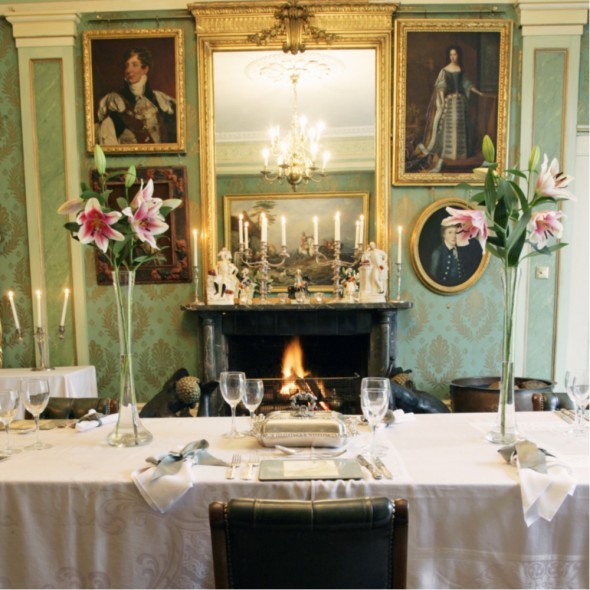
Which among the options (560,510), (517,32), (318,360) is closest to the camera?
(560,510)

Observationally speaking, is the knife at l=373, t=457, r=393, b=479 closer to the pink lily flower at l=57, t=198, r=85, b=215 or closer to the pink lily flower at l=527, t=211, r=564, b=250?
the pink lily flower at l=527, t=211, r=564, b=250

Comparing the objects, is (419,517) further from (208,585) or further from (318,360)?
(318,360)

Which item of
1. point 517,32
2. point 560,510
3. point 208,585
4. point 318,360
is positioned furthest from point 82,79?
point 560,510

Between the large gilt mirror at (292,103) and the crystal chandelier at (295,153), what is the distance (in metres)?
0.04

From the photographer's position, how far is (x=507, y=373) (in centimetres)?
147

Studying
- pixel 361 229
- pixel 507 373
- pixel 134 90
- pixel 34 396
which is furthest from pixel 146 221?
pixel 134 90

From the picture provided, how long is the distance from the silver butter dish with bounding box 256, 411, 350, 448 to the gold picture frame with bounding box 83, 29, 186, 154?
2.81 m

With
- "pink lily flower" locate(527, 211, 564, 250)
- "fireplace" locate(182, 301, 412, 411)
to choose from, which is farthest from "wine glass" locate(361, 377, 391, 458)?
"fireplace" locate(182, 301, 412, 411)

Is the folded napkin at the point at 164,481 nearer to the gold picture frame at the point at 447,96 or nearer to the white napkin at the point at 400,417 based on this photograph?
the white napkin at the point at 400,417

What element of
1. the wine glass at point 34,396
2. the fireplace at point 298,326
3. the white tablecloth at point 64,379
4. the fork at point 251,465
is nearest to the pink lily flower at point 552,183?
the fork at point 251,465

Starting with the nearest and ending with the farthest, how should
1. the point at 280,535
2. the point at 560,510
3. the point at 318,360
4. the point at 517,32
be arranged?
the point at 280,535 < the point at 560,510 < the point at 517,32 < the point at 318,360

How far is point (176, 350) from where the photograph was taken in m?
3.80

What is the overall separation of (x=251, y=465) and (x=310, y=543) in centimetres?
46

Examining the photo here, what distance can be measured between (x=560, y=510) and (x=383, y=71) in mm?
3324
